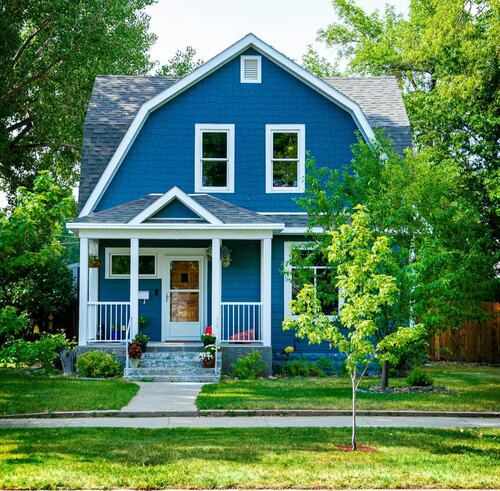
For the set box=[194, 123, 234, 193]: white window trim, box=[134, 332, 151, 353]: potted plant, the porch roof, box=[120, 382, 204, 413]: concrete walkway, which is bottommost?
box=[120, 382, 204, 413]: concrete walkway

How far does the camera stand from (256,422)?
37.7 ft

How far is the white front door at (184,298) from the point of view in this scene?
20.0 meters

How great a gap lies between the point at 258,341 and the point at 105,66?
15.0m

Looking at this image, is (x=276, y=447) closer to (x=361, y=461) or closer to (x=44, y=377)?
(x=361, y=461)

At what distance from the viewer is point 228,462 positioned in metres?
8.61

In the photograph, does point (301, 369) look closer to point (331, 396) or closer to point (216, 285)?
point (216, 285)

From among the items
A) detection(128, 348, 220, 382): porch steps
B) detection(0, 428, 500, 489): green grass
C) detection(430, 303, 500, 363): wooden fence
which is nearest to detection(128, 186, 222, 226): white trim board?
detection(128, 348, 220, 382): porch steps

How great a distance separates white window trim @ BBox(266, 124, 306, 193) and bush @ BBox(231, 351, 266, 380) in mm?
4768

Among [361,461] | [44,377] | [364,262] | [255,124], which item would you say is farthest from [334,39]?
[361,461]

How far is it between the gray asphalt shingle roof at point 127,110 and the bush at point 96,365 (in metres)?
4.71

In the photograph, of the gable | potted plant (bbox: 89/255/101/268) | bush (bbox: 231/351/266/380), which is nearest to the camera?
bush (bbox: 231/351/266/380)

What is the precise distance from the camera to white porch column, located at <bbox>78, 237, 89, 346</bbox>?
58.8 ft

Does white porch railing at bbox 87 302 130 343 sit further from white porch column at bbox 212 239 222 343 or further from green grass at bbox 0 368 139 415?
white porch column at bbox 212 239 222 343

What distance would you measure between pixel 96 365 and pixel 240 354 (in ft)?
10.8
